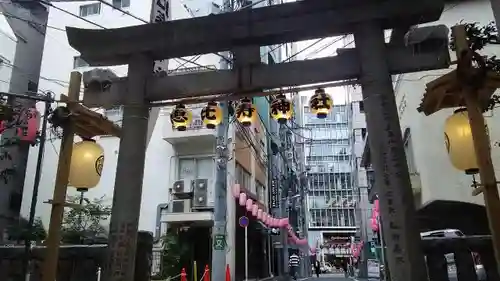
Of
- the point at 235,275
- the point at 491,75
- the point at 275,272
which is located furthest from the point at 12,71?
the point at 275,272

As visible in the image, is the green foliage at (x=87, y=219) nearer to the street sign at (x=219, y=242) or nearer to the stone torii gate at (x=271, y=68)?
the street sign at (x=219, y=242)

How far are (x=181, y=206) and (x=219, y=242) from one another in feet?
20.3

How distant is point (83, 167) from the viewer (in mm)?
6941

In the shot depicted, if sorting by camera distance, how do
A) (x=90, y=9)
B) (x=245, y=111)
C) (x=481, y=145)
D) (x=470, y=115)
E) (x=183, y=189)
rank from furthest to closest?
Result: (x=90, y=9)
(x=183, y=189)
(x=245, y=111)
(x=470, y=115)
(x=481, y=145)

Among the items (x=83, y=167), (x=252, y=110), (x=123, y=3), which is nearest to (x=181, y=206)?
(x=252, y=110)

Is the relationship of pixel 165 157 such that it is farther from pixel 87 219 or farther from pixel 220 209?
pixel 220 209

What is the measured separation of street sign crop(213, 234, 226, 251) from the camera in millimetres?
13117

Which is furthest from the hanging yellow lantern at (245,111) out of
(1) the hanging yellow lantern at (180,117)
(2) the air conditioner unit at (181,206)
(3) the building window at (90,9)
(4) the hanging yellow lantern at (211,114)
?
(3) the building window at (90,9)

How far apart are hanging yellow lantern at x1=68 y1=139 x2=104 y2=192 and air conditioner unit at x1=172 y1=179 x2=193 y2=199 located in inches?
485

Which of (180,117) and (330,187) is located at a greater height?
(330,187)

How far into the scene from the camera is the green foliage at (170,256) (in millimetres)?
17734

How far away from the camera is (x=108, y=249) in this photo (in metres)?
6.68

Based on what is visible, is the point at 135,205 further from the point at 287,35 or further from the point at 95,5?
the point at 95,5

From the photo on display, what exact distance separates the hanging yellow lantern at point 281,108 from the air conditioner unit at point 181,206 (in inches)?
439
